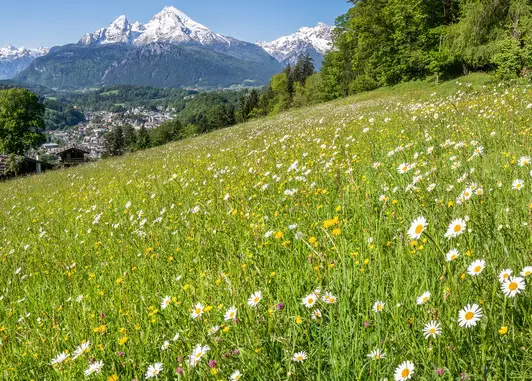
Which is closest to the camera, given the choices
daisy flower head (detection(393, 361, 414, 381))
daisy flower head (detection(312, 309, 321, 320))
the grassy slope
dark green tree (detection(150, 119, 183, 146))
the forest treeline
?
daisy flower head (detection(393, 361, 414, 381))

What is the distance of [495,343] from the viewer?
1.44 m

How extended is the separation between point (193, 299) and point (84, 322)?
81cm

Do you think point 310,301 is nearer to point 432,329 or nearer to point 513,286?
point 432,329

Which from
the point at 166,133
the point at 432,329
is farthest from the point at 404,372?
the point at 166,133

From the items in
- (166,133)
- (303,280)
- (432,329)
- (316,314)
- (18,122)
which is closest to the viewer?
(432,329)

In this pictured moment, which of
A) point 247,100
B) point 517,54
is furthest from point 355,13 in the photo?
point 247,100

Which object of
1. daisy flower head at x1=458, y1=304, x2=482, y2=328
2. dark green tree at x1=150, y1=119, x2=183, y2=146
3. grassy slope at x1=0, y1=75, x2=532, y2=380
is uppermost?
dark green tree at x1=150, y1=119, x2=183, y2=146

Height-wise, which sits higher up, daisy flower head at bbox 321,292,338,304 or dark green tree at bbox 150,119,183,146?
dark green tree at bbox 150,119,183,146

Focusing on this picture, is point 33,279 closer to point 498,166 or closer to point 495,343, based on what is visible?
point 495,343

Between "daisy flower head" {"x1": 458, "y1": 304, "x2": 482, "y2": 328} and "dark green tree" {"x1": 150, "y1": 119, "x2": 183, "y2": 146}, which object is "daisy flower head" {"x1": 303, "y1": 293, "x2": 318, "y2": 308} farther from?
"dark green tree" {"x1": 150, "y1": 119, "x2": 183, "y2": 146}

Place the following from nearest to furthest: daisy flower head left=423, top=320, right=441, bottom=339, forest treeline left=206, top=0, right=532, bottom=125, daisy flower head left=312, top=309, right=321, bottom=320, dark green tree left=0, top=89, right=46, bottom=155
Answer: daisy flower head left=423, top=320, right=441, bottom=339 → daisy flower head left=312, top=309, right=321, bottom=320 → forest treeline left=206, top=0, right=532, bottom=125 → dark green tree left=0, top=89, right=46, bottom=155

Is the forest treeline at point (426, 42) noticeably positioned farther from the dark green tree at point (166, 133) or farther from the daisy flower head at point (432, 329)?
the dark green tree at point (166, 133)

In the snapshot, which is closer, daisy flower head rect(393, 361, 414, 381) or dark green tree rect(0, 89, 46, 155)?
daisy flower head rect(393, 361, 414, 381)

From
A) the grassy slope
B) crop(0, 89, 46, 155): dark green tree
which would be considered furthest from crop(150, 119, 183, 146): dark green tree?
the grassy slope
